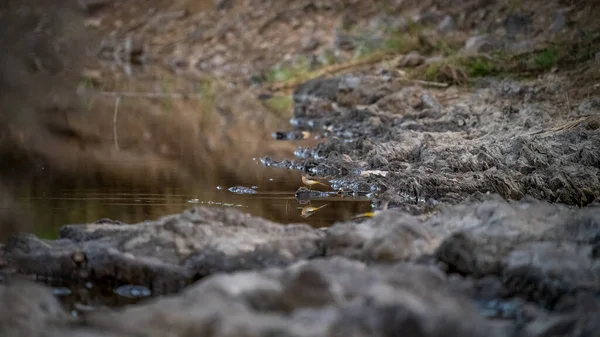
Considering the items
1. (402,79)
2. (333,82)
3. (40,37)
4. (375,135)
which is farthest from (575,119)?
(40,37)

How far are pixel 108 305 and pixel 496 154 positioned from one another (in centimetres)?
353

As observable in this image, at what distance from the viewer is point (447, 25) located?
50.5 ft

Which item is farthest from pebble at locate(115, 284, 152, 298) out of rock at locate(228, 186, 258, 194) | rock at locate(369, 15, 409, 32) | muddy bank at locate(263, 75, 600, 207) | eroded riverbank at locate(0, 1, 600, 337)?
rock at locate(369, 15, 409, 32)

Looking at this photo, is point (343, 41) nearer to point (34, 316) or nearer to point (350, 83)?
point (350, 83)

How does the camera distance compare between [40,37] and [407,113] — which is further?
[40,37]

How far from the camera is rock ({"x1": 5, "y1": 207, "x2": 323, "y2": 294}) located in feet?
11.3

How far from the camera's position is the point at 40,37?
67.3 feet

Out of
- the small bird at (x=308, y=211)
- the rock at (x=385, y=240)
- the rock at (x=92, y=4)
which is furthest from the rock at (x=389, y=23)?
the rock at (x=385, y=240)

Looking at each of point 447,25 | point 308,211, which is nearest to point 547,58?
point 447,25

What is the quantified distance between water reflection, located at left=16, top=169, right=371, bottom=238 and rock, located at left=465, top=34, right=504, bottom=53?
7.03 m

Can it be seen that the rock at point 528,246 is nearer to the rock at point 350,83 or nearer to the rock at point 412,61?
the rock at point 350,83

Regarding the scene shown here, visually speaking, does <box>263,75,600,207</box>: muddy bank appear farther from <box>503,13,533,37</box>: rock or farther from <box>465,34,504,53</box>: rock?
<box>503,13,533,37</box>: rock

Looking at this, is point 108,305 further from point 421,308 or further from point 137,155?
point 137,155

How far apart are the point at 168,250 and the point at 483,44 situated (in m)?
9.88
